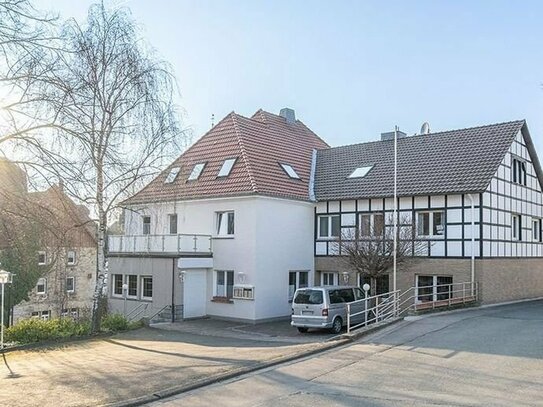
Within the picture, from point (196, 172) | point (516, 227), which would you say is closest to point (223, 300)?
point (196, 172)

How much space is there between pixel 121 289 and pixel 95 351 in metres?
12.2

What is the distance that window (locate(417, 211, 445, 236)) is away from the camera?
78.9 ft

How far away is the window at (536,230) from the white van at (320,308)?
42.1ft

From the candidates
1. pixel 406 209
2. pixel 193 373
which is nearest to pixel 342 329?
pixel 406 209

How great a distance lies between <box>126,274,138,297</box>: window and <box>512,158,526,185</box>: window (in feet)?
60.6

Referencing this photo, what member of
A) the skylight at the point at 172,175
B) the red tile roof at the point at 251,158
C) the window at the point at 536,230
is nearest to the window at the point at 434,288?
the red tile roof at the point at 251,158

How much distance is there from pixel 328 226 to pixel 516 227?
8.78 m

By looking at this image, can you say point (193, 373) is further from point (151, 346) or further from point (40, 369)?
point (151, 346)

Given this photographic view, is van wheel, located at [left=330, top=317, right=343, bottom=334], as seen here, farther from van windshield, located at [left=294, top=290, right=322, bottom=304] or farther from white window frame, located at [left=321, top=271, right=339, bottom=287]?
white window frame, located at [left=321, top=271, right=339, bottom=287]

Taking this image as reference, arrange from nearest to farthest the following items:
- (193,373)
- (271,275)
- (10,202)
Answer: (10,202)
(193,373)
(271,275)

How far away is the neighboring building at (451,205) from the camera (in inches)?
919

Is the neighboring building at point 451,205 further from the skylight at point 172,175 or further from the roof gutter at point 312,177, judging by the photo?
the skylight at point 172,175

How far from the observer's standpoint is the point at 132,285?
90.3ft

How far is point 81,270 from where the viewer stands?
51.4 meters
